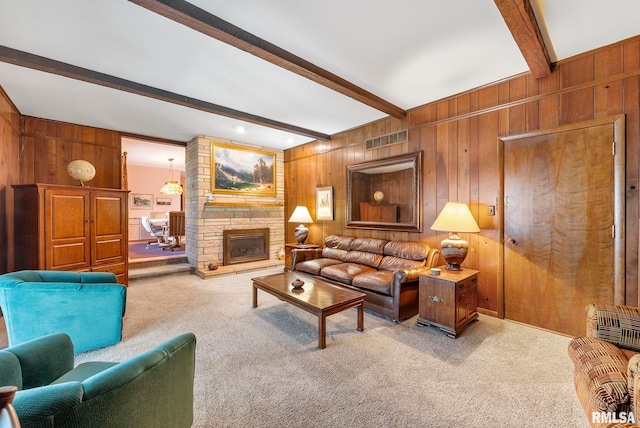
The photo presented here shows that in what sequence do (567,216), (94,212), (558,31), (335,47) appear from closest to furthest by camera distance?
(558,31) → (335,47) → (567,216) → (94,212)

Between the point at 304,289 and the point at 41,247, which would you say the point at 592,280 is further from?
the point at 41,247

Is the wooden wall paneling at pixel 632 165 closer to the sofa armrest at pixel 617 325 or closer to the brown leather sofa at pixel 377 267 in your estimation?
the sofa armrest at pixel 617 325

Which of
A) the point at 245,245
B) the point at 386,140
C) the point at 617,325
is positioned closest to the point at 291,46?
the point at 386,140

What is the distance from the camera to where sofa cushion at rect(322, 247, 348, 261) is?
4.39 metres

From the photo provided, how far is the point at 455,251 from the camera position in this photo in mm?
2959

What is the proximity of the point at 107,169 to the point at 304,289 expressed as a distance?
4300mm

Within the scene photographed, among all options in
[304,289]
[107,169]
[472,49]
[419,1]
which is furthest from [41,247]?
[472,49]

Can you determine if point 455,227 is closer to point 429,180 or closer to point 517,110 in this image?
point 429,180

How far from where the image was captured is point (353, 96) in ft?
10.6

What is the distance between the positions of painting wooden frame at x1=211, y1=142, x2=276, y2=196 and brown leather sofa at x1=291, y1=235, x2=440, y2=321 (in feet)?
6.92

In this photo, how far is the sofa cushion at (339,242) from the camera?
455cm

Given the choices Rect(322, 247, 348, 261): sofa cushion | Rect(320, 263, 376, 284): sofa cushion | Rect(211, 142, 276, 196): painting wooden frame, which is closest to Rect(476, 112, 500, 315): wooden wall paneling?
Rect(320, 263, 376, 284): sofa cushion

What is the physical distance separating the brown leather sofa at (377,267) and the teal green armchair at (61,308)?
241 cm

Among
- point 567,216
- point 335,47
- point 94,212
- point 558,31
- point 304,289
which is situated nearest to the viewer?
point 558,31
